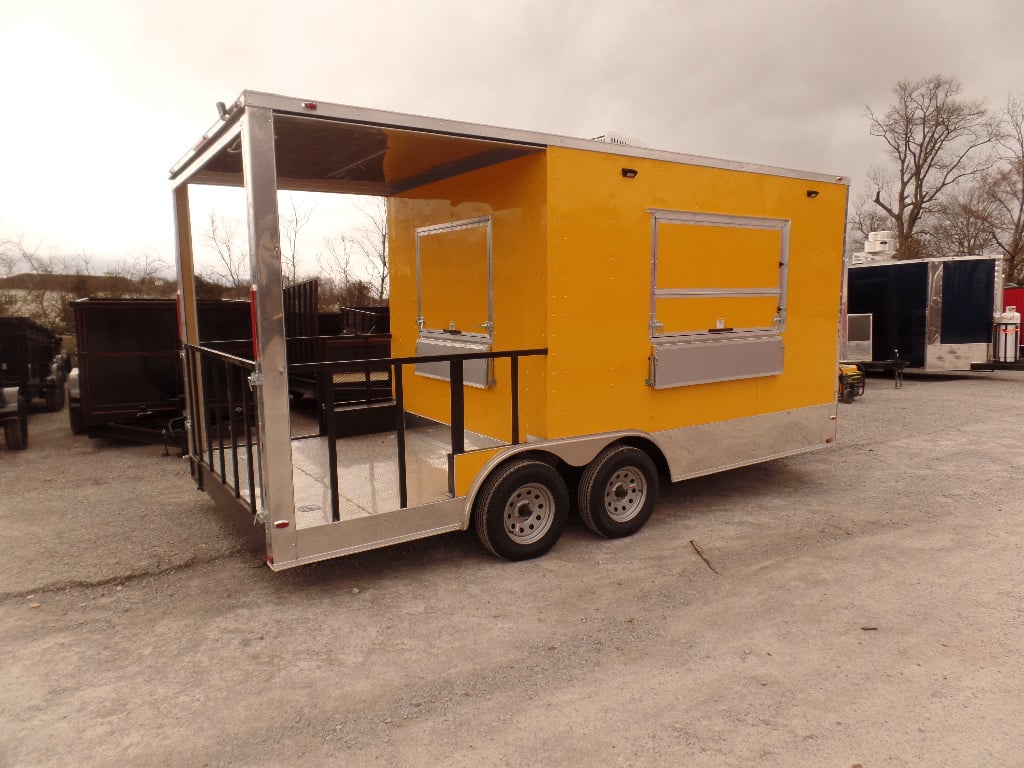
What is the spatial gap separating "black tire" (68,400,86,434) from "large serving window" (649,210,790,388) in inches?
310

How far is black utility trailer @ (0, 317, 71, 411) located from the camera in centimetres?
933

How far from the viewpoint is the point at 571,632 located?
3818mm

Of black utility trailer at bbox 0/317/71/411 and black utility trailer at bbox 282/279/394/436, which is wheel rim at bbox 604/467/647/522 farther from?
black utility trailer at bbox 0/317/71/411

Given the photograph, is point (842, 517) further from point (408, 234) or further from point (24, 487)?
point (24, 487)

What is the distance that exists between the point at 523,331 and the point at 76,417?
7361 mm

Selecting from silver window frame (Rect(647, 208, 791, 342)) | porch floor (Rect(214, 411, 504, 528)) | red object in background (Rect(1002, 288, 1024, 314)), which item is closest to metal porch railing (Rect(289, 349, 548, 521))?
porch floor (Rect(214, 411, 504, 528))

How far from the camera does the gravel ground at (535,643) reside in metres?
2.90

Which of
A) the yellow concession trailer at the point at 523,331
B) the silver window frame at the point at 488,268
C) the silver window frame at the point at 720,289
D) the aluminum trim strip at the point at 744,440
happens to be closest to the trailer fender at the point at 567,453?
the yellow concession trailer at the point at 523,331

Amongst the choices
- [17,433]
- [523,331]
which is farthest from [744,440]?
[17,433]

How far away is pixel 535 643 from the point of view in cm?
371

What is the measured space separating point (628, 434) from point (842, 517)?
2.17 m

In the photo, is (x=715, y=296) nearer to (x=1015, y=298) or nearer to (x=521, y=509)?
(x=521, y=509)

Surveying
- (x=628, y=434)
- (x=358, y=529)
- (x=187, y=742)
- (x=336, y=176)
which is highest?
(x=336, y=176)

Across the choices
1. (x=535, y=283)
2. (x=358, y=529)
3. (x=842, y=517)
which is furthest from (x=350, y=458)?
(x=842, y=517)
